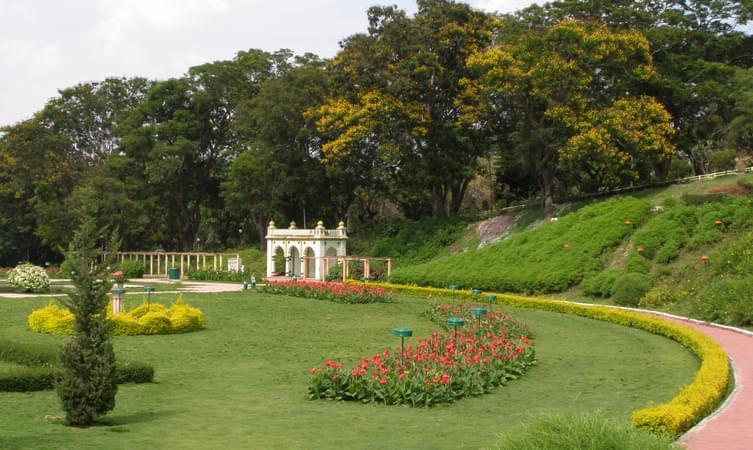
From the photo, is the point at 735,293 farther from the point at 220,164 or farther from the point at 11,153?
the point at 11,153

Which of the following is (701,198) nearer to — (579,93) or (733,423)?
(579,93)

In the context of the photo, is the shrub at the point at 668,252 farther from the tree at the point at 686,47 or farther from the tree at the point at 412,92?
the tree at the point at 412,92

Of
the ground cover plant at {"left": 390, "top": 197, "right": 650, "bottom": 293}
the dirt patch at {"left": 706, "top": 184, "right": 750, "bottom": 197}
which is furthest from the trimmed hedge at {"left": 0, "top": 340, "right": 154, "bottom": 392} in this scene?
the dirt patch at {"left": 706, "top": 184, "right": 750, "bottom": 197}

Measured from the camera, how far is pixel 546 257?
110 feet

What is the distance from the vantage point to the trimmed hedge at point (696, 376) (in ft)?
31.0

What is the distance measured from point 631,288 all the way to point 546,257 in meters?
6.59

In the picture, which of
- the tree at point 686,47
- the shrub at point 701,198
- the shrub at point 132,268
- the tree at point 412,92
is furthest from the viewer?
the shrub at point 132,268

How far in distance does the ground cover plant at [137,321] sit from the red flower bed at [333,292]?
32.3 ft

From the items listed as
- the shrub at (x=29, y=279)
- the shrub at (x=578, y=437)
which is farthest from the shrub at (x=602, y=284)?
the shrub at (x=578, y=437)

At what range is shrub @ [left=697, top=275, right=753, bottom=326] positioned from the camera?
66.6 feet

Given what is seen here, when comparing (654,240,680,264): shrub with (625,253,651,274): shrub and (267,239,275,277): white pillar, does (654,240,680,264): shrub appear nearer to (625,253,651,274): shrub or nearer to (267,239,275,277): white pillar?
(625,253,651,274): shrub

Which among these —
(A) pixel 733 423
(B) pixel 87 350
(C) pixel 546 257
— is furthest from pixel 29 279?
(A) pixel 733 423

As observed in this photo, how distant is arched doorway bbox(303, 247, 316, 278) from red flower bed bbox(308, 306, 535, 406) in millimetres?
31947

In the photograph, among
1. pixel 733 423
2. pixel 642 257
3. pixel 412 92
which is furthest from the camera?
pixel 412 92
